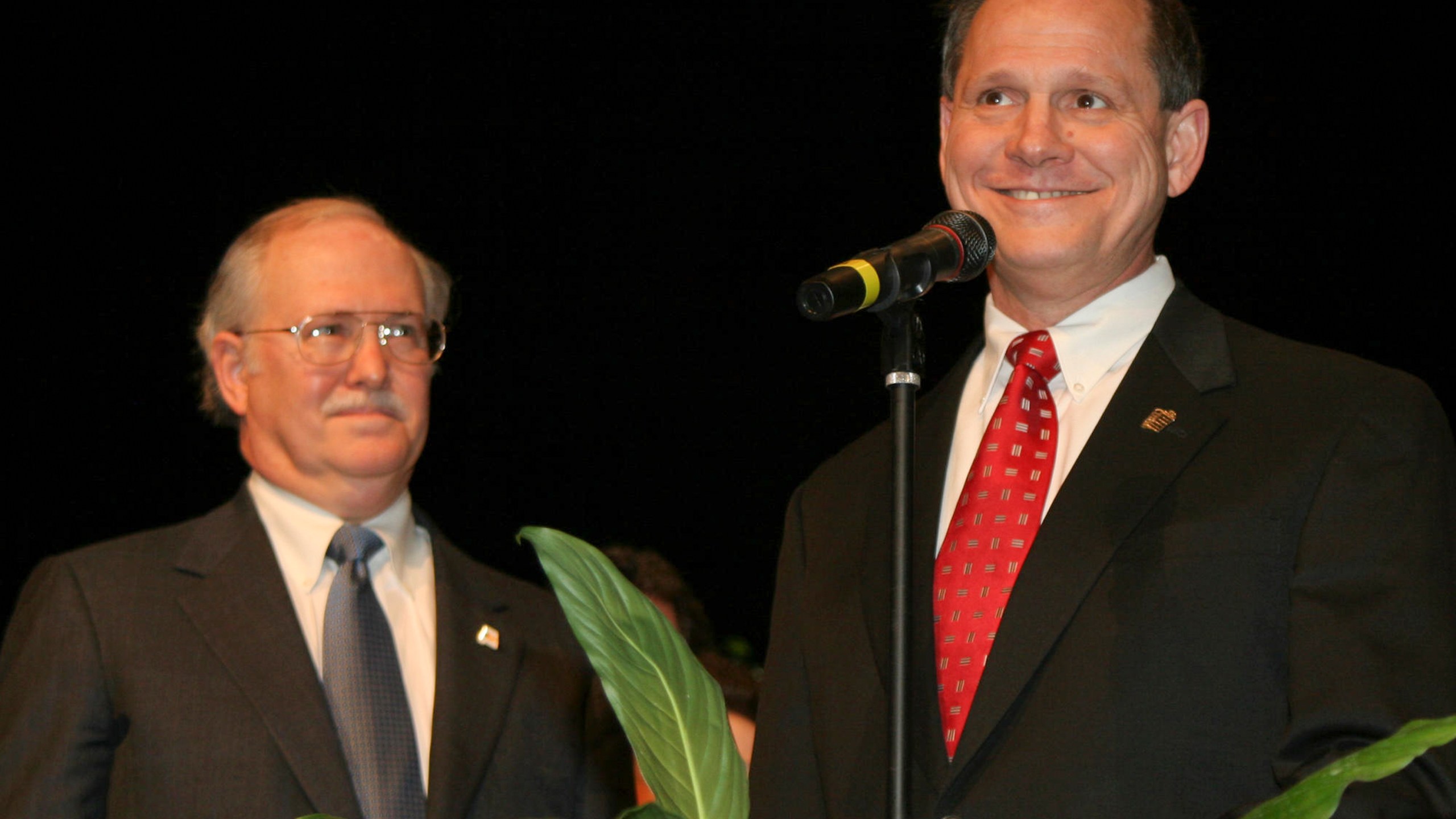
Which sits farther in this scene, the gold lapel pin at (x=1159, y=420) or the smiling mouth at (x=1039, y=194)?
the smiling mouth at (x=1039, y=194)

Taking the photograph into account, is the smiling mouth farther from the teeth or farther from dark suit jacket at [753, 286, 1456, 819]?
dark suit jacket at [753, 286, 1456, 819]

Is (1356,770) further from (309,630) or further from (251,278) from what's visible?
(251,278)

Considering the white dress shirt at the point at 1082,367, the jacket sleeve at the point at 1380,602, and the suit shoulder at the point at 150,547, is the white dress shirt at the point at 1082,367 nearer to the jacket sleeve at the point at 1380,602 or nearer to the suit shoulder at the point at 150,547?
the jacket sleeve at the point at 1380,602

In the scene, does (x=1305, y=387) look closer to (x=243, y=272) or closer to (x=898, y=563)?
(x=898, y=563)

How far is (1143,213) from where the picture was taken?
184cm

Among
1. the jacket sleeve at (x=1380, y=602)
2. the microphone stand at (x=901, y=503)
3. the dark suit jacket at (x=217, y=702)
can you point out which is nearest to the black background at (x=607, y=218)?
the dark suit jacket at (x=217, y=702)

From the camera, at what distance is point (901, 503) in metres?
1.30

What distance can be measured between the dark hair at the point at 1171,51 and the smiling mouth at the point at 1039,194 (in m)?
0.19

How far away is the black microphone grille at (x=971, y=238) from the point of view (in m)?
1.42

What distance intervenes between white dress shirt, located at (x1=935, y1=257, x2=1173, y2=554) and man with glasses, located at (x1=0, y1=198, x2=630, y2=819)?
99cm

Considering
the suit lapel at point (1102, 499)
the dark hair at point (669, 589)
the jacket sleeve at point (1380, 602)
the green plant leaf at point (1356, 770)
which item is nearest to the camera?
the green plant leaf at point (1356, 770)

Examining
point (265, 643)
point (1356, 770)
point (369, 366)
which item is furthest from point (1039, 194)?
point (265, 643)

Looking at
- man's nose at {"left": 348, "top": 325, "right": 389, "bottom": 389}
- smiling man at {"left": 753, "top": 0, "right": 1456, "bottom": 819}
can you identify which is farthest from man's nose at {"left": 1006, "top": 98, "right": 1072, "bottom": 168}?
man's nose at {"left": 348, "top": 325, "right": 389, "bottom": 389}

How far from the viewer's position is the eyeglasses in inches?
101
